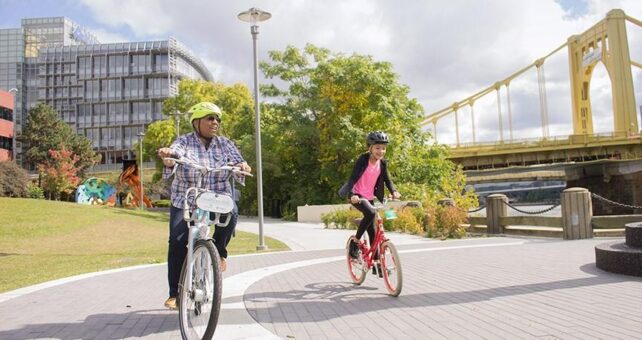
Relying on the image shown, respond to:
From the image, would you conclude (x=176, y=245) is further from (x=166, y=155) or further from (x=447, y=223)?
(x=447, y=223)

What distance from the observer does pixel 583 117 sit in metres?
61.9

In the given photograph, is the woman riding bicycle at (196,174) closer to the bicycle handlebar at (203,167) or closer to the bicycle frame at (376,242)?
the bicycle handlebar at (203,167)

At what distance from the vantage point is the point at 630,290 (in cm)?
568

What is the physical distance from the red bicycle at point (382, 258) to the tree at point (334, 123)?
2258 centimetres

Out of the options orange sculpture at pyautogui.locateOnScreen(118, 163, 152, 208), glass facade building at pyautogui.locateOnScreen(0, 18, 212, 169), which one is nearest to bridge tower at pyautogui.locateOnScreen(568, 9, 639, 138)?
orange sculpture at pyautogui.locateOnScreen(118, 163, 152, 208)

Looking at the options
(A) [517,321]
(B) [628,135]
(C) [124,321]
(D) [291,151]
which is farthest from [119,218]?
(B) [628,135]

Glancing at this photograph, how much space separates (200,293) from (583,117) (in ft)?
217

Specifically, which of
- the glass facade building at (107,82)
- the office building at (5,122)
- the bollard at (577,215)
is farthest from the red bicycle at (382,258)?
the glass facade building at (107,82)

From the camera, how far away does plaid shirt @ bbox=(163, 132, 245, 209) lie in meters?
4.69

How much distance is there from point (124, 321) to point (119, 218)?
72.5 ft

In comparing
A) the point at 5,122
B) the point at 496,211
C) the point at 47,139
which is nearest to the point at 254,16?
the point at 496,211

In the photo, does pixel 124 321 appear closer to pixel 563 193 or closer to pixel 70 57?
pixel 563 193

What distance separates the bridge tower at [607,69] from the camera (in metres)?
52.3

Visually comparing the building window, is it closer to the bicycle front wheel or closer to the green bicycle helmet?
the green bicycle helmet
